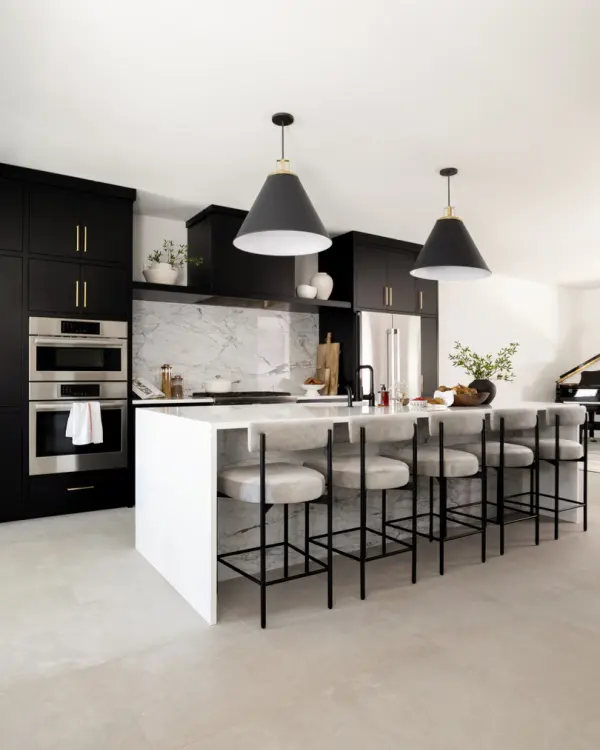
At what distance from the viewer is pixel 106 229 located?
4.50 meters

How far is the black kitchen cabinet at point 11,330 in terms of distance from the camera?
13.3 feet

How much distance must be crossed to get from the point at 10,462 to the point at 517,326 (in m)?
7.56

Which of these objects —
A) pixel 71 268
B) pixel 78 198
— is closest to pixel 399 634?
pixel 71 268

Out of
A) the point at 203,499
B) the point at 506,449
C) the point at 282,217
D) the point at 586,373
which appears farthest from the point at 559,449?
the point at 586,373

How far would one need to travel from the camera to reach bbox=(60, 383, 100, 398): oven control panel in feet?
14.0

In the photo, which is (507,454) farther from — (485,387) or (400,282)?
(400,282)

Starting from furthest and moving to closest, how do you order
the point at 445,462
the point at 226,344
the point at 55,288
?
1. the point at 226,344
2. the point at 55,288
3. the point at 445,462

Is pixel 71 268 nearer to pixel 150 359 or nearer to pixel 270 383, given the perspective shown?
pixel 150 359

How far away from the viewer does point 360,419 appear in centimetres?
276

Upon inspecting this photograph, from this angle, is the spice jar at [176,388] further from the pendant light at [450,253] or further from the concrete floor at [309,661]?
the pendant light at [450,253]

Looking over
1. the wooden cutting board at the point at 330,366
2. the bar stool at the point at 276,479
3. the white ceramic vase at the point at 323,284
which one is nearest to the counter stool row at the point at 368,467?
the bar stool at the point at 276,479

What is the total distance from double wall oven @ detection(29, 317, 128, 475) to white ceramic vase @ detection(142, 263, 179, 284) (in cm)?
61

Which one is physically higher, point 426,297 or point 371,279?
point 371,279

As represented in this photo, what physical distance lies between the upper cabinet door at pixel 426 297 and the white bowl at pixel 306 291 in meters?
1.40
